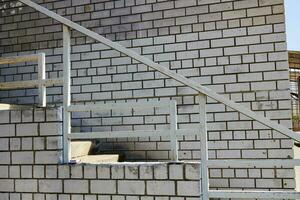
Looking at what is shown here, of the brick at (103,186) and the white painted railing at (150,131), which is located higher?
the white painted railing at (150,131)

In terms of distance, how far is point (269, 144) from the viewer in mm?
3781

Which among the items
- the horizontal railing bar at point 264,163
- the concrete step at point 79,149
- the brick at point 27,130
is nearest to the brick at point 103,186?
the concrete step at point 79,149

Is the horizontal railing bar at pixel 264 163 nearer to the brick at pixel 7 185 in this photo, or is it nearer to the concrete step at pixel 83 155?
the concrete step at pixel 83 155

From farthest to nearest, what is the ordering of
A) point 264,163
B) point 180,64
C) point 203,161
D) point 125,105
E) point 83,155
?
point 180,64 < point 83,155 < point 125,105 < point 203,161 < point 264,163

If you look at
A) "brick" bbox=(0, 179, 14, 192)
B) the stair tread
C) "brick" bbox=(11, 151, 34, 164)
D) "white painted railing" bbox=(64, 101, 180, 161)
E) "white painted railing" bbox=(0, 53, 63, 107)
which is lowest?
"brick" bbox=(0, 179, 14, 192)

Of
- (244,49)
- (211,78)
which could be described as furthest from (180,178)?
(244,49)

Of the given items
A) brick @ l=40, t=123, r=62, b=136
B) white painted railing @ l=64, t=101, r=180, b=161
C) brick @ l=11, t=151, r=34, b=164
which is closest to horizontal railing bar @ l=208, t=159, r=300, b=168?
white painted railing @ l=64, t=101, r=180, b=161

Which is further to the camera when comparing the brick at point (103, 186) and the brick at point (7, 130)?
the brick at point (7, 130)

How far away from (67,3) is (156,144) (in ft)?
8.09

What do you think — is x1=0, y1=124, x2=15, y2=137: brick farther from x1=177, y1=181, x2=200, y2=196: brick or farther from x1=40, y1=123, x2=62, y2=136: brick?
x1=177, y1=181, x2=200, y2=196: brick

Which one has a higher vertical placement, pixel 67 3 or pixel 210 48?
pixel 67 3

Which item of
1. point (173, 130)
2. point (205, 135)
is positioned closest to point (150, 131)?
point (173, 130)

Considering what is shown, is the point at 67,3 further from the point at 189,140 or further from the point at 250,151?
the point at 250,151

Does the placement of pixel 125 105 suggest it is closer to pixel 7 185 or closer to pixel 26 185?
pixel 26 185
